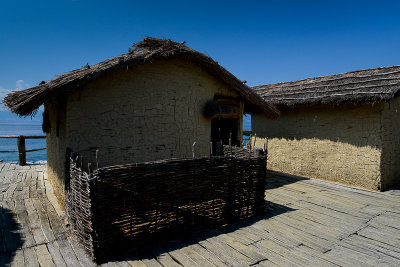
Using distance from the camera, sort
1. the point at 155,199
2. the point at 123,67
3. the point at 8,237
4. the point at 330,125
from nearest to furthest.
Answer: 1. the point at 155,199
2. the point at 8,237
3. the point at 123,67
4. the point at 330,125

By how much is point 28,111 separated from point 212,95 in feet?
13.5

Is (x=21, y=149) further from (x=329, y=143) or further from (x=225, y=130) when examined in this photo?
(x=329, y=143)

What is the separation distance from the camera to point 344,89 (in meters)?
7.59

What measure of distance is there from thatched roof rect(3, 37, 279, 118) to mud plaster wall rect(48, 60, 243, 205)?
0.95ft

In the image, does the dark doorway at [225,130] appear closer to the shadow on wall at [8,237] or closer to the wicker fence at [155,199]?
the wicker fence at [155,199]

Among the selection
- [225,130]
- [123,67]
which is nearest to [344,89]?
[225,130]

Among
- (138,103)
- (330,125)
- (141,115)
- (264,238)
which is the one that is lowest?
(264,238)

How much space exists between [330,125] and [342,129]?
392 millimetres

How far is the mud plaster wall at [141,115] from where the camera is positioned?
487 cm

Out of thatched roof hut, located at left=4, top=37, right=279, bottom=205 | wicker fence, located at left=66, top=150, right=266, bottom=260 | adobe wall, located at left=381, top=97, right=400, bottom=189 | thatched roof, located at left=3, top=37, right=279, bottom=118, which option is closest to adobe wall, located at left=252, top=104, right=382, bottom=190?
adobe wall, located at left=381, top=97, right=400, bottom=189

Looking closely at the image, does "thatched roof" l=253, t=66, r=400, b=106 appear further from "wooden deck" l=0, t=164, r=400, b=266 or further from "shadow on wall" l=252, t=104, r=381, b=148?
"wooden deck" l=0, t=164, r=400, b=266

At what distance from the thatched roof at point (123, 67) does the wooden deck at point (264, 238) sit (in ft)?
7.00

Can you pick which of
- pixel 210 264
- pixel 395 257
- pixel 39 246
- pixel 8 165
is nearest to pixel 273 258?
pixel 210 264

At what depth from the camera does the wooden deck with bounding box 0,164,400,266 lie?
338 cm
